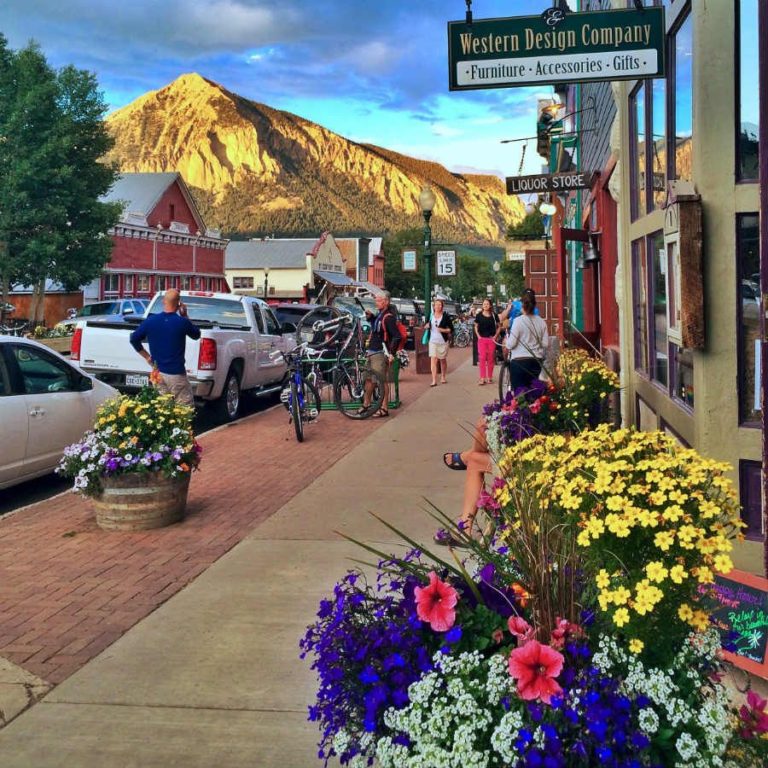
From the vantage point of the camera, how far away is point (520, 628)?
8.75 ft

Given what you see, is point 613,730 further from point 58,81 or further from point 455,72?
point 58,81

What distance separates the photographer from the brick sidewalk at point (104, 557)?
4.77 m

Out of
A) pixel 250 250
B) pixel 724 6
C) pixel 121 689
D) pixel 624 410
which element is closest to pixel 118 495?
pixel 121 689

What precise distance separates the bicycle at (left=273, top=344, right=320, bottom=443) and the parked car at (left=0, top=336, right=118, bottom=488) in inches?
108

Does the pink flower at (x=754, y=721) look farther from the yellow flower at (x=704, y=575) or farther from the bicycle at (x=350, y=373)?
the bicycle at (x=350, y=373)

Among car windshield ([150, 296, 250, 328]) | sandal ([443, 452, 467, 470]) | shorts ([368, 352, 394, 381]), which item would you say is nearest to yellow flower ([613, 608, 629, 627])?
sandal ([443, 452, 467, 470])

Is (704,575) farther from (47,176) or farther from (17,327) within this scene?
(47,176)

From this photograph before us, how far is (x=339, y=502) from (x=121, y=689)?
3.96 m

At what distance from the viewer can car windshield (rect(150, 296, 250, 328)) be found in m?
15.1

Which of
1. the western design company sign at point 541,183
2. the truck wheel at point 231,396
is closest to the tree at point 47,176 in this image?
the truck wheel at point 231,396

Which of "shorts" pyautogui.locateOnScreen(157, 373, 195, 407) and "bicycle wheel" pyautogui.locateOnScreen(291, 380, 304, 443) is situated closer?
"shorts" pyautogui.locateOnScreen(157, 373, 195, 407)

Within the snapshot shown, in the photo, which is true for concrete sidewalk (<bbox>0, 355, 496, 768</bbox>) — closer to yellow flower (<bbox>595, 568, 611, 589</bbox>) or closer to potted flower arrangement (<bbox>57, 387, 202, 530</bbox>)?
potted flower arrangement (<bbox>57, 387, 202, 530</bbox>)

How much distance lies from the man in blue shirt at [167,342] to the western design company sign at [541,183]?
4.61m

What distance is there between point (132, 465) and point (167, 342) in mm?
3447
